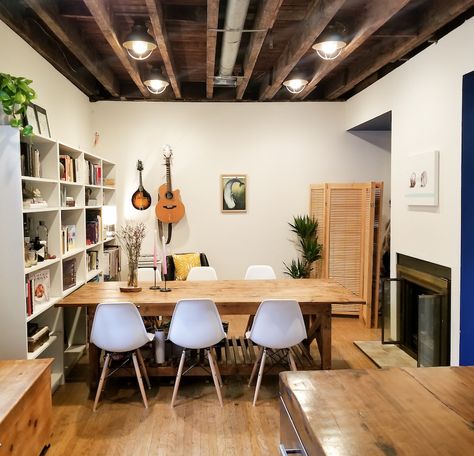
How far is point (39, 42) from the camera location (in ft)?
12.7

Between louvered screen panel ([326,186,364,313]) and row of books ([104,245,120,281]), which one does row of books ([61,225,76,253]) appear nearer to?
row of books ([104,245,120,281])

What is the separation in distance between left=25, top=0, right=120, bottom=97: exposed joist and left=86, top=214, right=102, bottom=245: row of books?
1.51 meters

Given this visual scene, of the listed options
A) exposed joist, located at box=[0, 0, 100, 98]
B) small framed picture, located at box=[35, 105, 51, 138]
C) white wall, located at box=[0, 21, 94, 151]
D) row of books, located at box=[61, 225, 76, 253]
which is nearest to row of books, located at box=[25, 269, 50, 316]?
row of books, located at box=[61, 225, 76, 253]

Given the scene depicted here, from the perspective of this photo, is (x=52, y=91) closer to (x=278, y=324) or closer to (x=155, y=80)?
(x=155, y=80)

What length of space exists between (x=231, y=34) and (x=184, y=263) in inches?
120

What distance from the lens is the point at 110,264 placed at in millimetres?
5367

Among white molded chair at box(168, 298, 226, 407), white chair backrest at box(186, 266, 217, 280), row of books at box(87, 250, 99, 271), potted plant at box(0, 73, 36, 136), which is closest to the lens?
potted plant at box(0, 73, 36, 136)

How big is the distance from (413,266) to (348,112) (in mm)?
2687

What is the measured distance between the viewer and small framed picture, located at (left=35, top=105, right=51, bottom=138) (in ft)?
12.6

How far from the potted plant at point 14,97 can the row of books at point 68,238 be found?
1.13m

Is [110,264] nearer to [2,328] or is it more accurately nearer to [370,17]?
[2,328]

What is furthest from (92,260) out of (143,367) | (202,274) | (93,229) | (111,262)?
(143,367)

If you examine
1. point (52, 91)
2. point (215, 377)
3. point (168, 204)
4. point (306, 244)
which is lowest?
point (215, 377)

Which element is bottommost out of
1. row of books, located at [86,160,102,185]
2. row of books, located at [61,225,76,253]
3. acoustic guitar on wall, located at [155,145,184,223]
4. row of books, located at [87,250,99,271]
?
row of books, located at [87,250,99,271]
